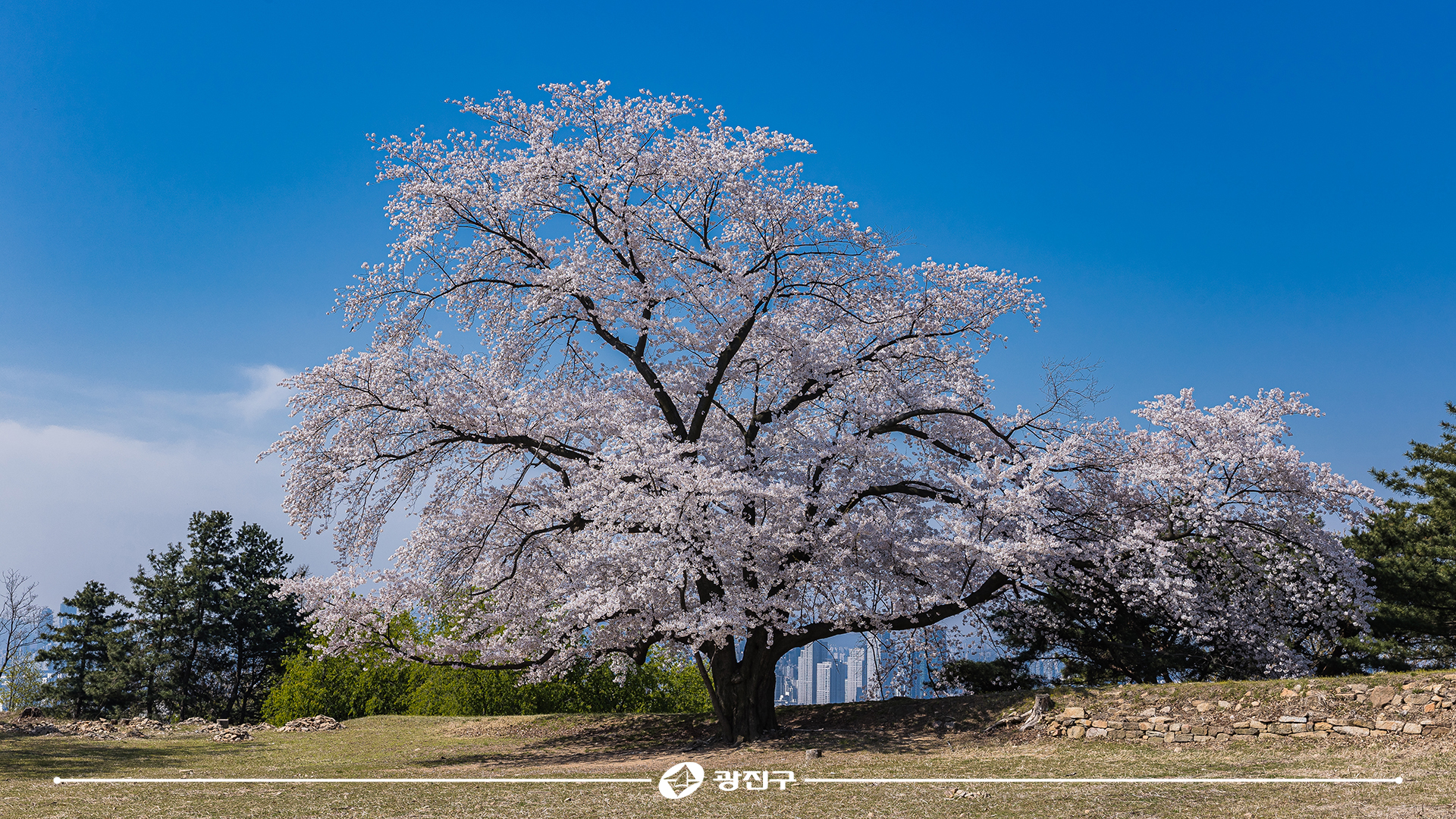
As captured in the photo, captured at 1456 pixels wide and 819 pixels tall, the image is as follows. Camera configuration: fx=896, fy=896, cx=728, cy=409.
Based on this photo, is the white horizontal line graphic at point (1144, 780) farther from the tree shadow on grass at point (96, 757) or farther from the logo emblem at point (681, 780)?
the tree shadow on grass at point (96, 757)

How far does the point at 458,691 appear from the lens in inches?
989

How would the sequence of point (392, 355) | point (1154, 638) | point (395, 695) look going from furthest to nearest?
point (395, 695), point (1154, 638), point (392, 355)

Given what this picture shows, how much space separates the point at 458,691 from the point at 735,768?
599 inches

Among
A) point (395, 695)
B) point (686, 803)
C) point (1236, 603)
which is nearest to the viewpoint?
point (686, 803)

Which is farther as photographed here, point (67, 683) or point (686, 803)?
point (67, 683)

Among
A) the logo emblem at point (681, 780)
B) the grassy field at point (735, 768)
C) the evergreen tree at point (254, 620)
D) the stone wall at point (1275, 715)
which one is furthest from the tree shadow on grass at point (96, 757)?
the evergreen tree at point (254, 620)

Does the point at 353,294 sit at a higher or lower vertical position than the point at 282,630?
higher

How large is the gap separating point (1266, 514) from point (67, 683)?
4039cm

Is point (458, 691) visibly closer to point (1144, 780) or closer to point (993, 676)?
point (993, 676)

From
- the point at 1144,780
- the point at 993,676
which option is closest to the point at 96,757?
the point at 1144,780

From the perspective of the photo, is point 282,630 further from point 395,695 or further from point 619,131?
point 619,131

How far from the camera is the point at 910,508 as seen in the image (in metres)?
15.1

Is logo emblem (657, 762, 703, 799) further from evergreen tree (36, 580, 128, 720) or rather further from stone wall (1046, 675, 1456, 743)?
evergreen tree (36, 580, 128, 720)

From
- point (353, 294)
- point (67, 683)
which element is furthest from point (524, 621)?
point (67, 683)
